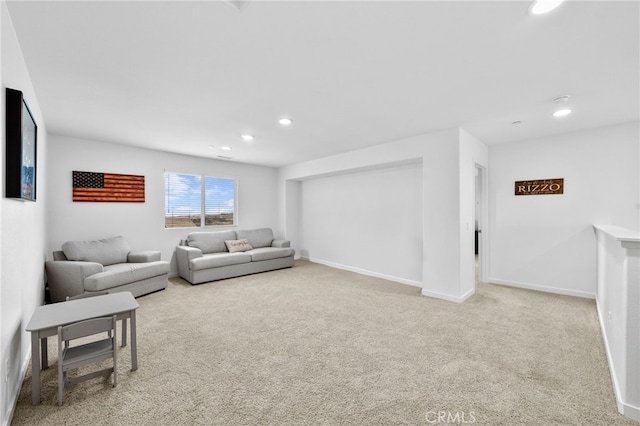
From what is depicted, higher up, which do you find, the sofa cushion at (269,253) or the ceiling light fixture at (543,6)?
the ceiling light fixture at (543,6)

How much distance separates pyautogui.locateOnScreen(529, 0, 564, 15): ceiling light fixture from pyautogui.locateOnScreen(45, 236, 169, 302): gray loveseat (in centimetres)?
494

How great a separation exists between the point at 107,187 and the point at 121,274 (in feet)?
5.86

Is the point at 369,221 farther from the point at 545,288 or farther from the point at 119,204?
the point at 119,204

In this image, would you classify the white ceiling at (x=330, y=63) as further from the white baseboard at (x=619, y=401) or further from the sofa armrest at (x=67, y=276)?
the white baseboard at (x=619, y=401)

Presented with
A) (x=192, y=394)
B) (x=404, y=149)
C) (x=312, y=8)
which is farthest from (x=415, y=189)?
(x=192, y=394)

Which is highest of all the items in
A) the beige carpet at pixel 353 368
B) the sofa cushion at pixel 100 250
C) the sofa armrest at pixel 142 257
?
the sofa cushion at pixel 100 250

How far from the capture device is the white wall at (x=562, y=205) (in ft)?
12.2

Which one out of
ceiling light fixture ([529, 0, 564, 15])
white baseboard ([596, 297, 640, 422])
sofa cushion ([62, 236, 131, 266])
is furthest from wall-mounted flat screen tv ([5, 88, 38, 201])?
white baseboard ([596, 297, 640, 422])

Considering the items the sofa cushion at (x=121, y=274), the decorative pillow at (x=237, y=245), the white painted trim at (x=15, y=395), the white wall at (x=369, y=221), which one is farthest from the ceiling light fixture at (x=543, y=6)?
the decorative pillow at (x=237, y=245)

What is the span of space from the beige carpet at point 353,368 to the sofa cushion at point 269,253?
5.75 feet

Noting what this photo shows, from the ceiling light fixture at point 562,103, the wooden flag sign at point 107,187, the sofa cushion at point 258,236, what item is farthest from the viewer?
the sofa cushion at point 258,236

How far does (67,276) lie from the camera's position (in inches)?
144

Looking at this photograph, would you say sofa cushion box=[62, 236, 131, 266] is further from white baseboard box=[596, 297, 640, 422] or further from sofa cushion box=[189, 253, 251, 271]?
white baseboard box=[596, 297, 640, 422]

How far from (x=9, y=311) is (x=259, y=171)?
5.43 meters
